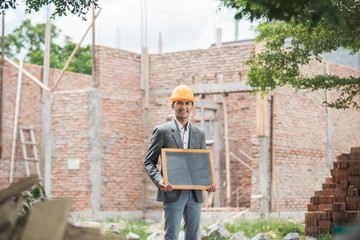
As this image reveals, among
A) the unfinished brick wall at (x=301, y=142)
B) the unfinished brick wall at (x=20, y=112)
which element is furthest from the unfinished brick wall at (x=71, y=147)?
the unfinished brick wall at (x=301, y=142)

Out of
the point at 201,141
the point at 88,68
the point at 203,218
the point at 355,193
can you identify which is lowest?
the point at 203,218

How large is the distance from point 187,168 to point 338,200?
483cm

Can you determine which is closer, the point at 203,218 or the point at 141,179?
the point at 203,218

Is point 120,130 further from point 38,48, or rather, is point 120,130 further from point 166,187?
point 38,48

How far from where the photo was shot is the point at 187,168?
5.36 meters

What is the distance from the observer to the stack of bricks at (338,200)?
9016 mm

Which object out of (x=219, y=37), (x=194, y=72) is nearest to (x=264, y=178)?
(x=194, y=72)

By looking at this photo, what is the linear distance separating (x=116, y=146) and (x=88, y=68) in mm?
17433

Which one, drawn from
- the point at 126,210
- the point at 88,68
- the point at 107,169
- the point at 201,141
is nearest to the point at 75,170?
the point at 107,169

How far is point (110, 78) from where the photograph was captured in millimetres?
15578

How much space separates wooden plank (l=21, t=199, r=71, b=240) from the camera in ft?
9.30

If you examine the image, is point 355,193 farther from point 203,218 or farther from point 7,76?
point 7,76

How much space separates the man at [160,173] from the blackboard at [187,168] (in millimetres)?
73

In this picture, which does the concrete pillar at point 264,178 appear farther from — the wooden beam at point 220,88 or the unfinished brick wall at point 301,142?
the wooden beam at point 220,88
